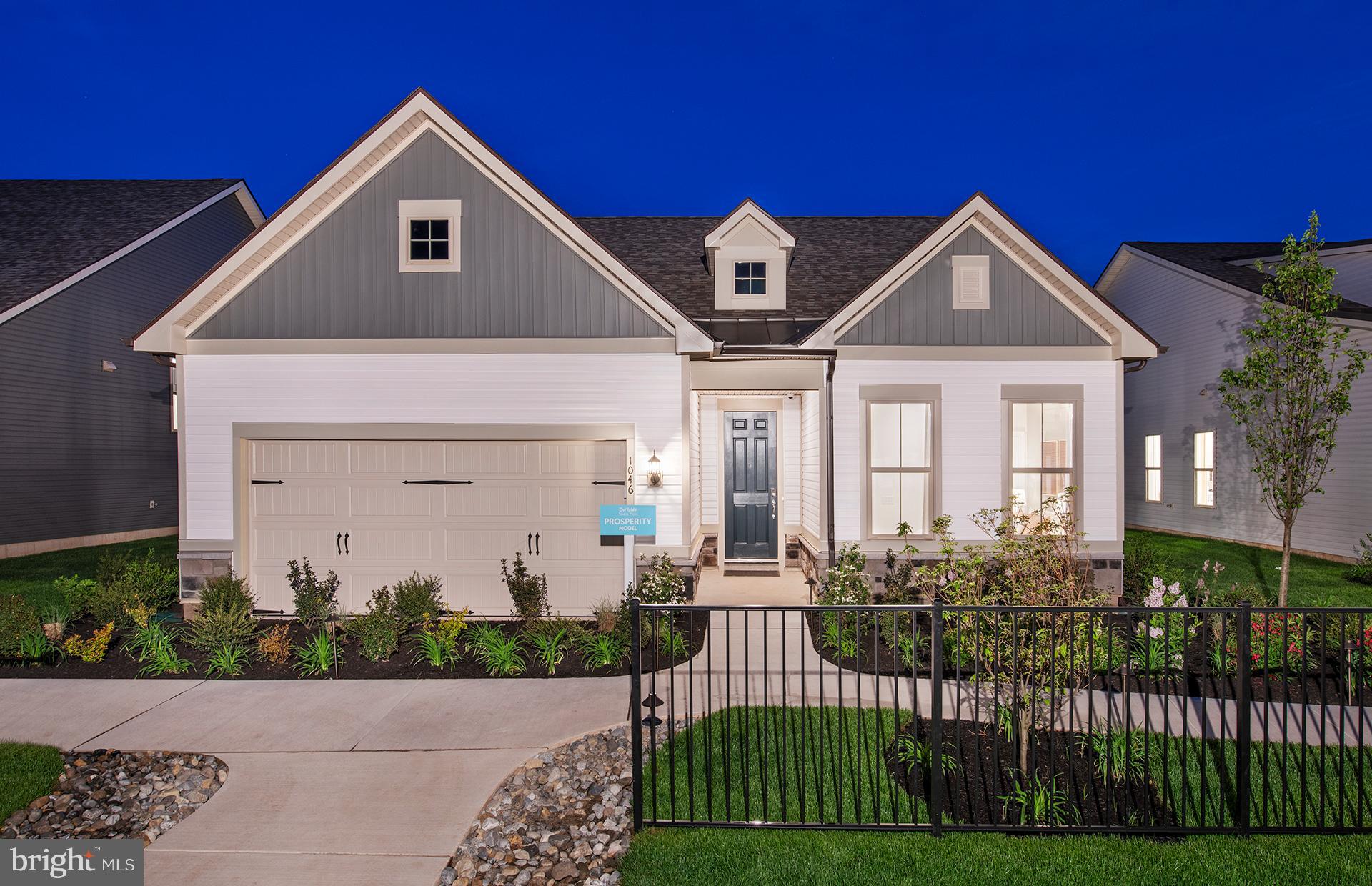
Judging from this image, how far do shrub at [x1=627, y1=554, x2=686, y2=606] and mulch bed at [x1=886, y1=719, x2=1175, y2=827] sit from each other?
408 centimetres

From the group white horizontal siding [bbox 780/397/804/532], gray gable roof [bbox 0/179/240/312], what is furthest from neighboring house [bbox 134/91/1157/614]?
gray gable roof [bbox 0/179/240/312]

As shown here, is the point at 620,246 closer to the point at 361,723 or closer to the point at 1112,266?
the point at 361,723

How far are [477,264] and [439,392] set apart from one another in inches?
69.4

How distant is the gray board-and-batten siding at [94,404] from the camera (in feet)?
50.4

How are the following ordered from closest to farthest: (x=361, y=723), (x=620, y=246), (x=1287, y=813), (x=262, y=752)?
1. (x=1287, y=813)
2. (x=262, y=752)
3. (x=361, y=723)
4. (x=620, y=246)

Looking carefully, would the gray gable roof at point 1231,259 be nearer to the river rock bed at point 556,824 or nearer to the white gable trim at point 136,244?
the river rock bed at point 556,824

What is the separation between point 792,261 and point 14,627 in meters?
11.8

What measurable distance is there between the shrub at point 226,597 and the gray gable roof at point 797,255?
21.4ft

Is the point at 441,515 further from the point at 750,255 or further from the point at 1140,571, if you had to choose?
the point at 1140,571

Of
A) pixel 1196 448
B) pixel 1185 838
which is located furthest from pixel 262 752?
pixel 1196 448

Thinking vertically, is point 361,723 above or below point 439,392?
below

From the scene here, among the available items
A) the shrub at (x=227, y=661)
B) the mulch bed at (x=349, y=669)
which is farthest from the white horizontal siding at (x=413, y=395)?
the shrub at (x=227, y=661)

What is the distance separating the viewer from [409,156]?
382 inches

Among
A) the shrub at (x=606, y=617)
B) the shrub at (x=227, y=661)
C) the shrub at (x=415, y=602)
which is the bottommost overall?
the shrub at (x=227, y=661)
